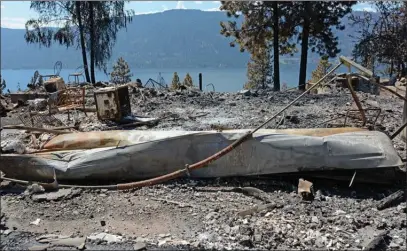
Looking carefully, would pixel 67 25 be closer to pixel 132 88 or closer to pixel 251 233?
pixel 132 88

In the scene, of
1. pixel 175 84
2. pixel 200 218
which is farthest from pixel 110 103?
pixel 175 84

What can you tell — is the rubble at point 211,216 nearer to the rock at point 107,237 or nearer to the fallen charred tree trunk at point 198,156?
the rock at point 107,237

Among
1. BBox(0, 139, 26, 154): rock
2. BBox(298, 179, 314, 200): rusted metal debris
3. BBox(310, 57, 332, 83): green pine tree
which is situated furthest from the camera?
BBox(310, 57, 332, 83): green pine tree

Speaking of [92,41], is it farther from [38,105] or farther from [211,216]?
[211,216]

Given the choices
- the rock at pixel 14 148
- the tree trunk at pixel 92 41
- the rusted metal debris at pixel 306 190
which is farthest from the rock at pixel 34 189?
the tree trunk at pixel 92 41

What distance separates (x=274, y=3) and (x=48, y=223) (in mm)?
17130

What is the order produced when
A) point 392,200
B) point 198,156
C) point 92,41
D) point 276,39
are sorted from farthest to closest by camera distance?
1. point 92,41
2. point 276,39
3. point 198,156
4. point 392,200

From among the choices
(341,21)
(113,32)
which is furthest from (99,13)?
(341,21)

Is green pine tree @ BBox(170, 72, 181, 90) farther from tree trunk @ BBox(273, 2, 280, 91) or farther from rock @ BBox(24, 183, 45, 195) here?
rock @ BBox(24, 183, 45, 195)

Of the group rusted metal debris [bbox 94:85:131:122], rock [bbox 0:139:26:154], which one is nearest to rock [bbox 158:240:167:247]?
rock [bbox 0:139:26:154]

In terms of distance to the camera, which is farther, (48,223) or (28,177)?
(28,177)

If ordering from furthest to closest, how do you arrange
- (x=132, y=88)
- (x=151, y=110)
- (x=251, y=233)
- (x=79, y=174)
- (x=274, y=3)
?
(x=274, y=3), (x=132, y=88), (x=151, y=110), (x=79, y=174), (x=251, y=233)

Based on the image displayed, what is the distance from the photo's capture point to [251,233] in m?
3.98

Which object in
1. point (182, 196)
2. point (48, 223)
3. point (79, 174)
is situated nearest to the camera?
point (48, 223)
